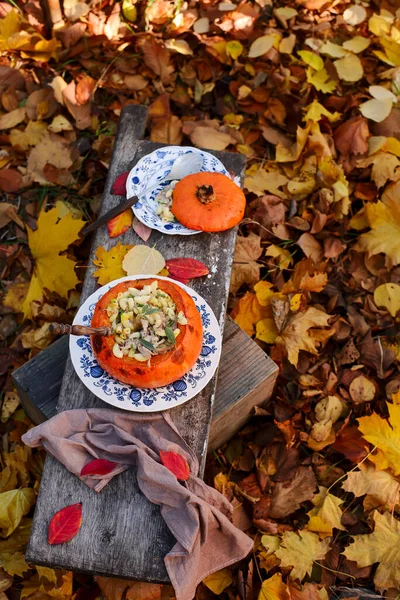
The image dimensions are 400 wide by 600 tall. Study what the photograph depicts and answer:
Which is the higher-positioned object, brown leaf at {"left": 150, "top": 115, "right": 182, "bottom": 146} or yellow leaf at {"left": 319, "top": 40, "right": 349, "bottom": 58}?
brown leaf at {"left": 150, "top": 115, "right": 182, "bottom": 146}

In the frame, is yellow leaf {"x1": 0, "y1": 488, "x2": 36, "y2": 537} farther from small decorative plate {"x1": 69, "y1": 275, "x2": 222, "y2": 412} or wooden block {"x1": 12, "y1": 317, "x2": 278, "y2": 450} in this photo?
small decorative plate {"x1": 69, "y1": 275, "x2": 222, "y2": 412}

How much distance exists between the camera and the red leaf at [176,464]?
1622 mm

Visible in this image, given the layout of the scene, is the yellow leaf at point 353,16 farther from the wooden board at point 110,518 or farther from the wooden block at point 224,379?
the wooden board at point 110,518

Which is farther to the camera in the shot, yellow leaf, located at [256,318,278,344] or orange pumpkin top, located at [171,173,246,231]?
yellow leaf, located at [256,318,278,344]

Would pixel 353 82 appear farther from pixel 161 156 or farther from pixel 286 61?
pixel 161 156

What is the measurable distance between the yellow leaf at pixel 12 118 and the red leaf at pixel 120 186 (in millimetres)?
970

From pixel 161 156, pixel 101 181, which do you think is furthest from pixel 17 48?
pixel 161 156

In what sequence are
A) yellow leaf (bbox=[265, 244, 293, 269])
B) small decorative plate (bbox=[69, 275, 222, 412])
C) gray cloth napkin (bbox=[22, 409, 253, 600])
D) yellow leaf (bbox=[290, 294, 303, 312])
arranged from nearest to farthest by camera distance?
gray cloth napkin (bbox=[22, 409, 253, 600]), small decorative plate (bbox=[69, 275, 222, 412]), yellow leaf (bbox=[290, 294, 303, 312]), yellow leaf (bbox=[265, 244, 293, 269])

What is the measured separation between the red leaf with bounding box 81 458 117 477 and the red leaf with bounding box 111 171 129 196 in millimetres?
993

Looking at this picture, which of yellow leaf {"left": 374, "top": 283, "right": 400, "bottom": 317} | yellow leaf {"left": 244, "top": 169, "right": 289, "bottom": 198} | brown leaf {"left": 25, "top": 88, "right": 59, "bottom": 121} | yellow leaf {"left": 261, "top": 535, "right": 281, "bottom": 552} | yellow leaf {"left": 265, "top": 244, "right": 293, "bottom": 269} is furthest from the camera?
brown leaf {"left": 25, "top": 88, "right": 59, "bottom": 121}

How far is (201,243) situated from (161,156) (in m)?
0.40

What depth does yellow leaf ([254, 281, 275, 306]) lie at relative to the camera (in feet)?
7.76

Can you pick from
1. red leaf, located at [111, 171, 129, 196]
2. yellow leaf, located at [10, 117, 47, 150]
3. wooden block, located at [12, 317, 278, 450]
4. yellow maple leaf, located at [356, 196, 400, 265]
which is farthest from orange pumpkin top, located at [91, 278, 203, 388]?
yellow leaf, located at [10, 117, 47, 150]

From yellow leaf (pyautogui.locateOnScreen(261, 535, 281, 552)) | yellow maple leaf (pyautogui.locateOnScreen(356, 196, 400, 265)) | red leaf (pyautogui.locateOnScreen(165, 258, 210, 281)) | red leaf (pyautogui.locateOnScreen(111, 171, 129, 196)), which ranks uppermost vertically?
red leaf (pyautogui.locateOnScreen(111, 171, 129, 196))
